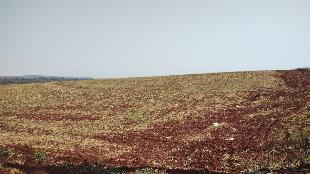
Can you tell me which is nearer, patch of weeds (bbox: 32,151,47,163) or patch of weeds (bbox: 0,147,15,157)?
patch of weeds (bbox: 32,151,47,163)

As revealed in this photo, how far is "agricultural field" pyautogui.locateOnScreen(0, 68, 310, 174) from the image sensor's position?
87.5 ft

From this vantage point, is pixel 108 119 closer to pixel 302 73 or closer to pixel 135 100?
pixel 135 100

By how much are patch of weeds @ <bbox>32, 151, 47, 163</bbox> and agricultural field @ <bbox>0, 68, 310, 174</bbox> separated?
0.07 meters

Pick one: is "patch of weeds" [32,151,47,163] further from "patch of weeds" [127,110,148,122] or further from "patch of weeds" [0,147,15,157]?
"patch of weeds" [127,110,148,122]

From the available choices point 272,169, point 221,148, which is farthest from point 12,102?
point 272,169

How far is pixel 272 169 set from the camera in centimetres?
2391

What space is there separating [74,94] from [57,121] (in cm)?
1990

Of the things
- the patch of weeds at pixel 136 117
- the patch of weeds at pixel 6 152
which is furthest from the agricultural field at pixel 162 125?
the patch of weeds at pixel 136 117

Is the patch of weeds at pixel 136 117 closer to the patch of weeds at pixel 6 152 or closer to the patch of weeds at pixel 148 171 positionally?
the patch of weeds at pixel 6 152

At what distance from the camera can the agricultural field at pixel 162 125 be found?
87.5ft

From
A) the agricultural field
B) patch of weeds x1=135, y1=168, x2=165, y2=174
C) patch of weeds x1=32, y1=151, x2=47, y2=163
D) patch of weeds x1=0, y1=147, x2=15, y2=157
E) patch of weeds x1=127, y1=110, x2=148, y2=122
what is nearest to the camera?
patch of weeds x1=135, y1=168, x2=165, y2=174

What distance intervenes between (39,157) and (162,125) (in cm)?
1824

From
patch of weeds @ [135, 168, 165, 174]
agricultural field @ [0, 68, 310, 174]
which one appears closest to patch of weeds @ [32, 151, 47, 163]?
agricultural field @ [0, 68, 310, 174]

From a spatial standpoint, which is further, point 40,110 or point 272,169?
point 40,110
